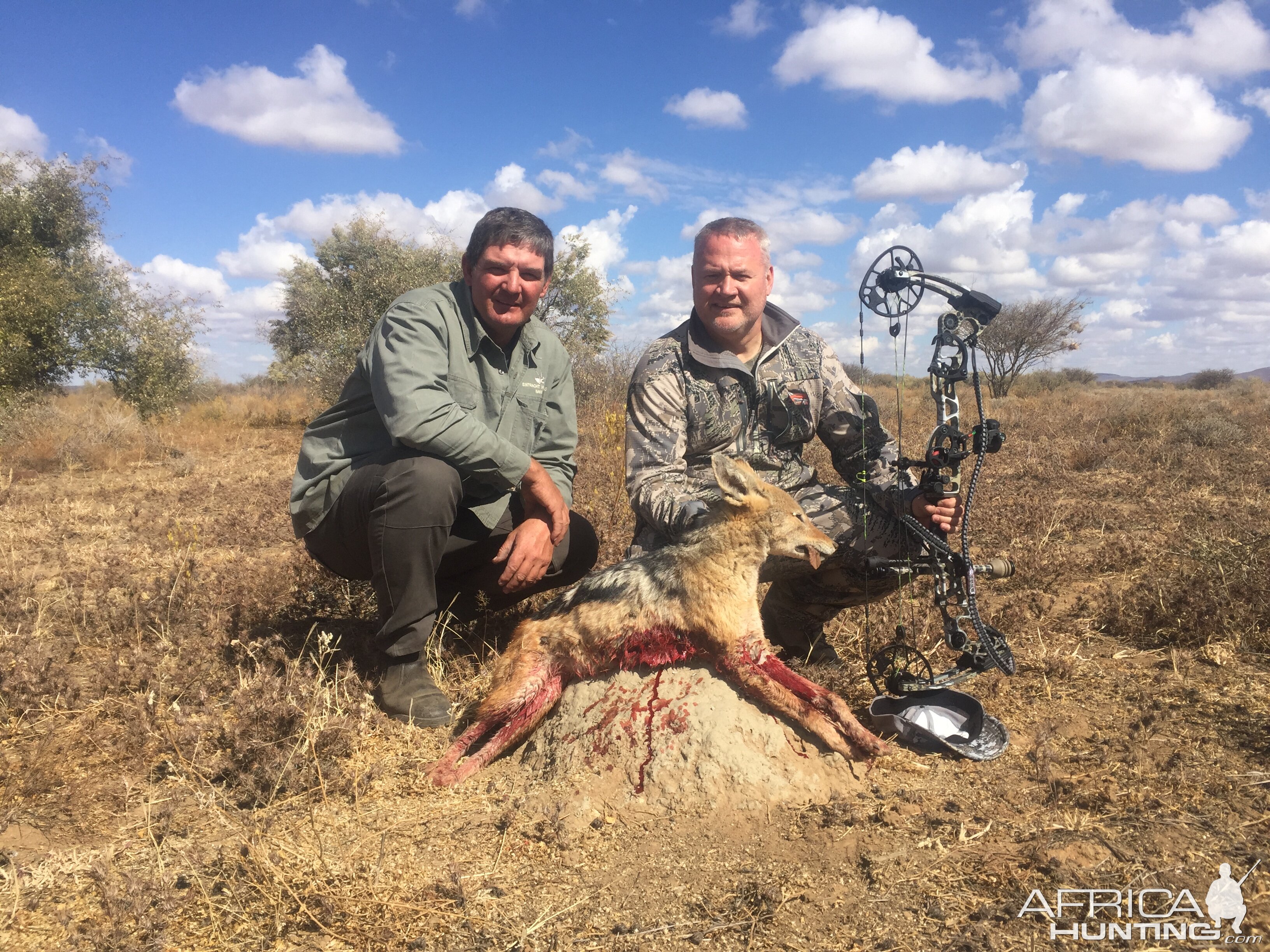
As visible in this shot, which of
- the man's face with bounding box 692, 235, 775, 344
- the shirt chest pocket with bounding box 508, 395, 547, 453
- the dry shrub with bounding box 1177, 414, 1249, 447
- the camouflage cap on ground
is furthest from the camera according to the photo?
the dry shrub with bounding box 1177, 414, 1249, 447

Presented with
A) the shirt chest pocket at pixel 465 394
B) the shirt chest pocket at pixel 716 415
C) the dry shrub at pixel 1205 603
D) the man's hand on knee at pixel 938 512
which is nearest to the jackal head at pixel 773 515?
the man's hand on knee at pixel 938 512

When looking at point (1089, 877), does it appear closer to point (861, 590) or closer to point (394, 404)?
point (861, 590)

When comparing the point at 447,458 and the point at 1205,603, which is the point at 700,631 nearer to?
the point at 447,458

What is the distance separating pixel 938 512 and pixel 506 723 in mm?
2479

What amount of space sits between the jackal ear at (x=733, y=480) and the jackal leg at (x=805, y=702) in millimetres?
731

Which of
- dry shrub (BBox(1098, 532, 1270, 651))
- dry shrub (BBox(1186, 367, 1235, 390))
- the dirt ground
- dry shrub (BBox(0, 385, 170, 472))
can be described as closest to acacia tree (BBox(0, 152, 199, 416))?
dry shrub (BBox(0, 385, 170, 472))

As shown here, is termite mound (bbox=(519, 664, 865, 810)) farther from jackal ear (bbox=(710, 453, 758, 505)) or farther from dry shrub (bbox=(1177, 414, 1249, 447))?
dry shrub (bbox=(1177, 414, 1249, 447))

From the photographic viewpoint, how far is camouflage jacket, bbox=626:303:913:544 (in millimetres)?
4578

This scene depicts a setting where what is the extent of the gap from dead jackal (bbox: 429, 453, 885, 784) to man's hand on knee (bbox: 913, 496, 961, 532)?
658mm

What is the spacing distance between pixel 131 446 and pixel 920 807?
16055mm

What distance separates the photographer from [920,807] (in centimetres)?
323

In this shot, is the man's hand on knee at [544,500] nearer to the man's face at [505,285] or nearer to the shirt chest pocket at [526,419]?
the shirt chest pocket at [526,419]

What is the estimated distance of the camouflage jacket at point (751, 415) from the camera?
15.0ft

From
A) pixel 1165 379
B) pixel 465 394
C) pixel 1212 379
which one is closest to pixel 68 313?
pixel 465 394
